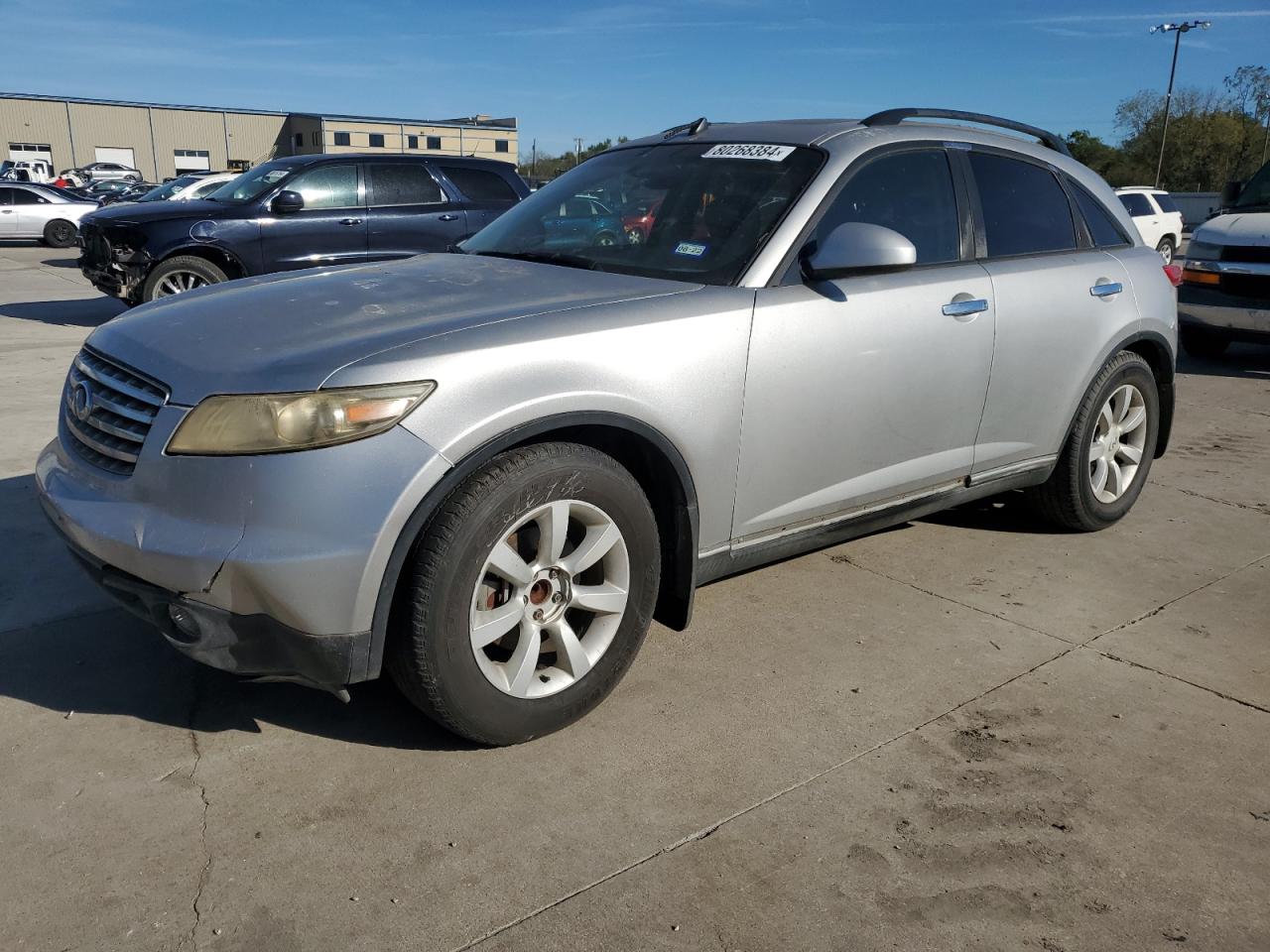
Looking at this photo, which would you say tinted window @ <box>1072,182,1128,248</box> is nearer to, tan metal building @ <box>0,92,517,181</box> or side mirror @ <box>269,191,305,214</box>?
side mirror @ <box>269,191,305,214</box>

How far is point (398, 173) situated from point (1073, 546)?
7.83 meters

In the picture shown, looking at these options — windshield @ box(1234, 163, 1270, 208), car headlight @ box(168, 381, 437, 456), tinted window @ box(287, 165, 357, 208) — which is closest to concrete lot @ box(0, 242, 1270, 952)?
car headlight @ box(168, 381, 437, 456)

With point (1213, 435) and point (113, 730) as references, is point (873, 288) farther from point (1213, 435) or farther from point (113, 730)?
point (1213, 435)

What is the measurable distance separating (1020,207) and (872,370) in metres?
1.36

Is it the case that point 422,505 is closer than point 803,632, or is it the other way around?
point 422,505

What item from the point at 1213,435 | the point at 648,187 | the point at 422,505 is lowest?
the point at 1213,435

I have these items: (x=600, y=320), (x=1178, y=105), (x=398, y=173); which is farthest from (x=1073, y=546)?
(x=1178, y=105)

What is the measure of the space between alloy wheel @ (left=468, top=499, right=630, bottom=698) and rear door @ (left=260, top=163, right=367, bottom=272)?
7832mm

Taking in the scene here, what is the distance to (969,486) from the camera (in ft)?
13.6

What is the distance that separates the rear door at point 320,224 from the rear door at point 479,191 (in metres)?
0.97

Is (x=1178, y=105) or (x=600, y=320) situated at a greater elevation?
(x=1178, y=105)

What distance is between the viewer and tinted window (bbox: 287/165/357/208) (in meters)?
10.2

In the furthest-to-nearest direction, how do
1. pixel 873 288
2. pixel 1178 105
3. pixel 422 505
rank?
1. pixel 1178 105
2. pixel 873 288
3. pixel 422 505

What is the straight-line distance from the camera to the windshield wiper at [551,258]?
3.57 metres
